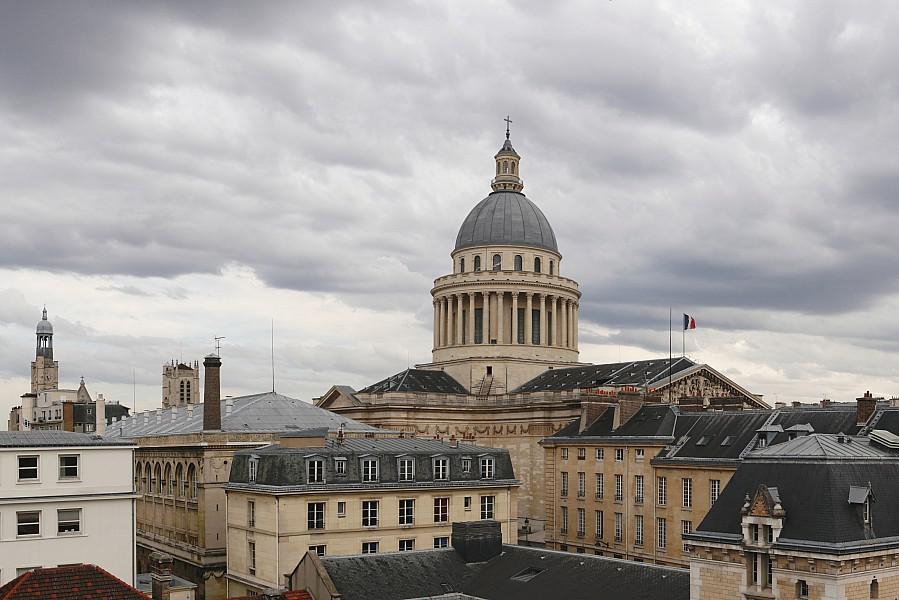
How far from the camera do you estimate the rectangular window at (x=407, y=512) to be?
Result: 67250mm

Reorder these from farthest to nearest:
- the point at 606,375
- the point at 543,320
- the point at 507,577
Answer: the point at 543,320, the point at 606,375, the point at 507,577

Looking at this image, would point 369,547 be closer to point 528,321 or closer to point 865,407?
point 865,407

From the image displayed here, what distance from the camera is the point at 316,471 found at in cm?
6397

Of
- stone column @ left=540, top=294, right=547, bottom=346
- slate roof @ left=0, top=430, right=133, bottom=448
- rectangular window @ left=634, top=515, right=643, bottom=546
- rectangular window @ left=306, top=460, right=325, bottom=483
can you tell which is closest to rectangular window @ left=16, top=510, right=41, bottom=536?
slate roof @ left=0, top=430, right=133, bottom=448

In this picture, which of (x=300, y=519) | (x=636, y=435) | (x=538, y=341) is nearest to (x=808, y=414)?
(x=636, y=435)

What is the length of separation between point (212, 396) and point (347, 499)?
24015 mm

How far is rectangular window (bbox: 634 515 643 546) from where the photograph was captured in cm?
8406

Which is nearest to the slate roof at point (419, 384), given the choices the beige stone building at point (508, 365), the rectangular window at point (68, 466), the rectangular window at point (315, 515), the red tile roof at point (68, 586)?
the beige stone building at point (508, 365)

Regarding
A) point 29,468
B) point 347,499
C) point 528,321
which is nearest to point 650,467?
point 347,499

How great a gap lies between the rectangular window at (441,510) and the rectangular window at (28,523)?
2393cm

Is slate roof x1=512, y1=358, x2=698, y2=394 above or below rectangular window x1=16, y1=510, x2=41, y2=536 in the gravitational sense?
above

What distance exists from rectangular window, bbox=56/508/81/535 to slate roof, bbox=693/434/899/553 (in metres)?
33.0

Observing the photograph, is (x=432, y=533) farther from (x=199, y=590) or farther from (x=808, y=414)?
(x=808, y=414)

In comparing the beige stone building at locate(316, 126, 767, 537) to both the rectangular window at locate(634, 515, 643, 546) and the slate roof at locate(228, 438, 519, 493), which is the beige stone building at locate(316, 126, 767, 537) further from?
the slate roof at locate(228, 438, 519, 493)
